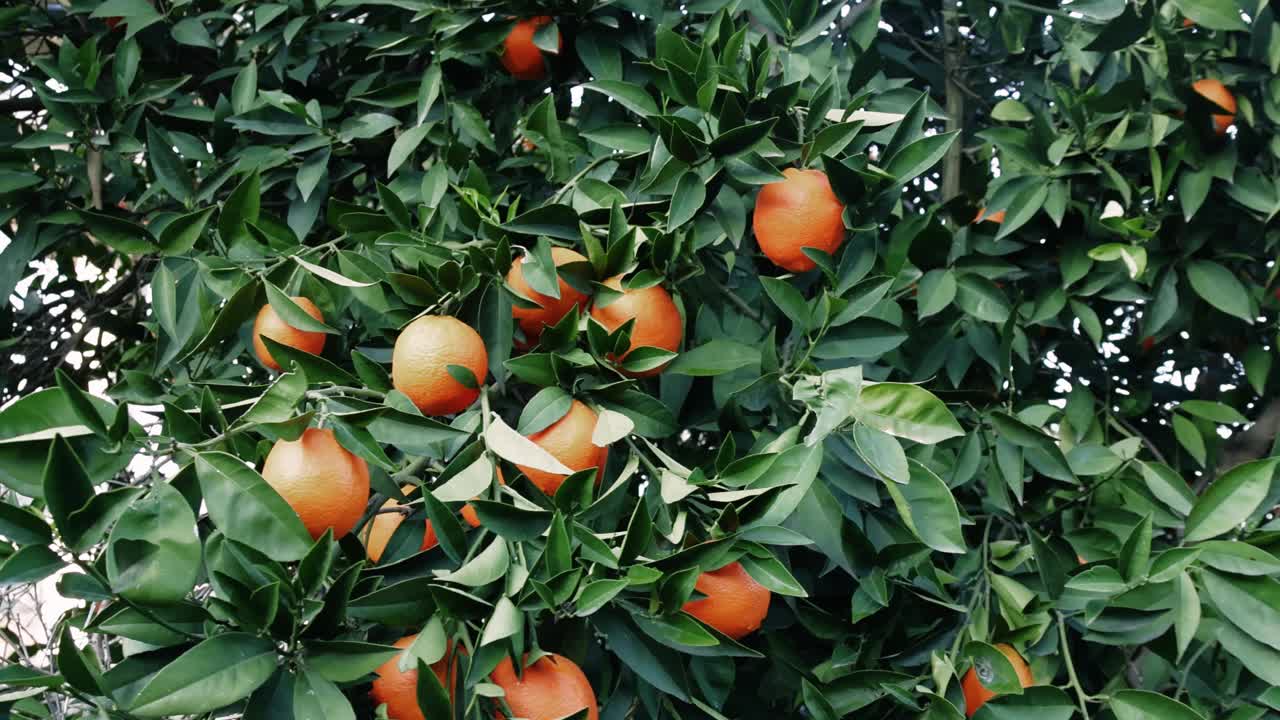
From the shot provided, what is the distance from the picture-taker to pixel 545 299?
1.04 metres

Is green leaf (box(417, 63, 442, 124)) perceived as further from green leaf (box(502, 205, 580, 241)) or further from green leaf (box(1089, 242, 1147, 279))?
green leaf (box(1089, 242, 1147, 279))

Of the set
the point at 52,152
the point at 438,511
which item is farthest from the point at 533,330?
the point at 52,152

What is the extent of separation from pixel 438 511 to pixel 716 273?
478 millimetres

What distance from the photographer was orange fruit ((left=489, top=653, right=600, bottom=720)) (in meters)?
0.84

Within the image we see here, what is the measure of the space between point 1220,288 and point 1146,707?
0.66 m

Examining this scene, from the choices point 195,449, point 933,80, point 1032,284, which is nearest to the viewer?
point 195,449

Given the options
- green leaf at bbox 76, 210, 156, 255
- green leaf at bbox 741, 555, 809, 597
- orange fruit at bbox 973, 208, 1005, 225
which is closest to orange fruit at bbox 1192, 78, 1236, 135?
orange fruit at bbox 973, 208, 1005, 225

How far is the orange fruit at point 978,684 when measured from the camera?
116 cm

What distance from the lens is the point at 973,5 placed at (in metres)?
1.46

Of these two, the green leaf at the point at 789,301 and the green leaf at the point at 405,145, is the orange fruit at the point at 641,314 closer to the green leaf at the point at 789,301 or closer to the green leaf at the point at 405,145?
the green leaf at the point at 789,301

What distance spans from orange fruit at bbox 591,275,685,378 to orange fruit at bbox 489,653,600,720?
28 centimetres

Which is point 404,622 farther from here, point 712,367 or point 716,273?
point 716,273

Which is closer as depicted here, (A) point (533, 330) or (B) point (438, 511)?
(B) point (438, 511)

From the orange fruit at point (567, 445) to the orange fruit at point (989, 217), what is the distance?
0.73 metres
